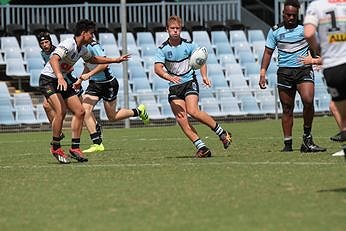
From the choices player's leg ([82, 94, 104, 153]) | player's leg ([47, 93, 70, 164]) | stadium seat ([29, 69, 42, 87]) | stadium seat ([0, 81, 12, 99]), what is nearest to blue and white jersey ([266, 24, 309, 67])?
player's leg ([47, 93, 70, 164])

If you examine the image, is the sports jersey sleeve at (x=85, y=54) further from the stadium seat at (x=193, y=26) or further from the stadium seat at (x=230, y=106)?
the stadium seat at (x=193, y=26)

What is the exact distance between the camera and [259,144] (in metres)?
20.4

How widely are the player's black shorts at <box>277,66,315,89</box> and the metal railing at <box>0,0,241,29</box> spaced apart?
2151 cm

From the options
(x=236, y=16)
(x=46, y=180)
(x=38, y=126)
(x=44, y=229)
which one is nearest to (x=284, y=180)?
(x=46, y=180)

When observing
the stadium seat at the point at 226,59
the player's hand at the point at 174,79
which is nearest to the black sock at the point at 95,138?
the player's hand at the point at 174,79

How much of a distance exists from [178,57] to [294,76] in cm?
187

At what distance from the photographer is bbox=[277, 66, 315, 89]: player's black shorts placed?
17.4 metres

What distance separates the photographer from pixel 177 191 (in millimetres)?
11633

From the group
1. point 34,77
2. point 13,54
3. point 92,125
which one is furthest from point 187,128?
point 13,54

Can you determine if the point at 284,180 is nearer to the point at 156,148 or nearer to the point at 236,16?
the point at 156,148

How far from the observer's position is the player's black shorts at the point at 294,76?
17422 mm

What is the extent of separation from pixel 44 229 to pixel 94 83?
11.7 m

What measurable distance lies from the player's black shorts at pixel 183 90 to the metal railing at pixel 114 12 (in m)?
21.7

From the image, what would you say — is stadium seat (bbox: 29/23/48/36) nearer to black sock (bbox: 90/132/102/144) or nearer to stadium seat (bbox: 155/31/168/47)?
stadium seat (bbox: 155/31/168/47)
